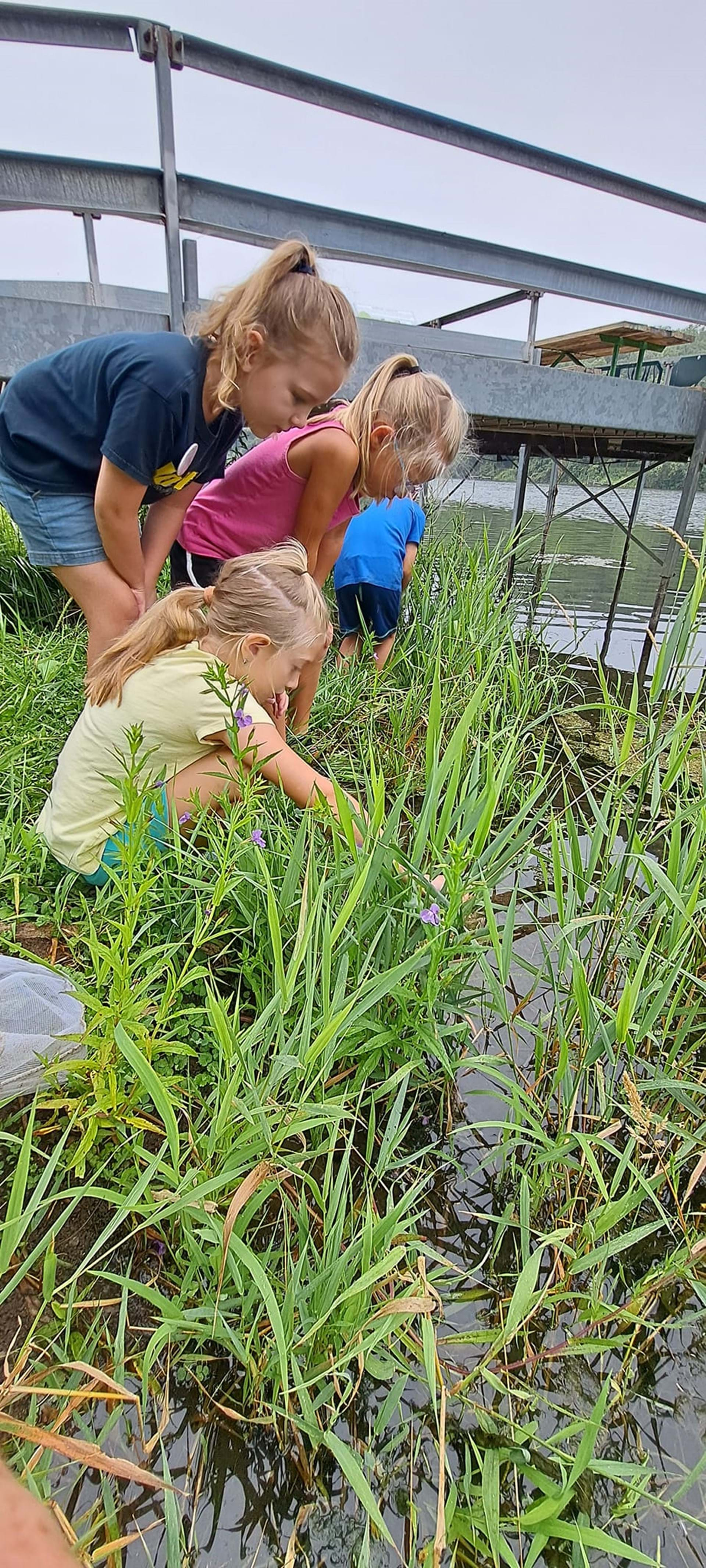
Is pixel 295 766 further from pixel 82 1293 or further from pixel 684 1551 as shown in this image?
pixel 684 1551

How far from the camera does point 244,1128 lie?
0.89 metres

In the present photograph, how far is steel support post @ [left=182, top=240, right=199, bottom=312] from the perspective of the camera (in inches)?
Answer: 101

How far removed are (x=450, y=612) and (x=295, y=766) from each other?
5.17 feet

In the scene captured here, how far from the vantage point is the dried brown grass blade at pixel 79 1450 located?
585 mm

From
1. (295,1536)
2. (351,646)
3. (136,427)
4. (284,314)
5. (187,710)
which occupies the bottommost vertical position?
(295,1536)

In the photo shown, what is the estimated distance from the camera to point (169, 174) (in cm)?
227

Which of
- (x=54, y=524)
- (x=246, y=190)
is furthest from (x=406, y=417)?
(x=246, y=190)

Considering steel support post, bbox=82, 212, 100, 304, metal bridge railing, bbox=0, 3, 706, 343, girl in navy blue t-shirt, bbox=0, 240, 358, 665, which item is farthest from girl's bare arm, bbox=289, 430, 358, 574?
steel support post, bbox=82, 212, 100, 304

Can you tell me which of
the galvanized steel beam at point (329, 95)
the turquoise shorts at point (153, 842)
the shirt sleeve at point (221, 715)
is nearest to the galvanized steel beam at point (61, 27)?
the galvanized steel beam at point (329, 95)

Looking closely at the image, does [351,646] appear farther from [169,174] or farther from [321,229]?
[321,229]

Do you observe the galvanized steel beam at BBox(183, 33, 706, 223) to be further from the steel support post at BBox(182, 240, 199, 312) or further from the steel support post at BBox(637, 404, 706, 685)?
the steel support post at BBox(637, 404, 706, 685)

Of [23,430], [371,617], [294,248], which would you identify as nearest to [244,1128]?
[23,430]

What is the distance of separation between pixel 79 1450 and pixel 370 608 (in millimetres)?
2326

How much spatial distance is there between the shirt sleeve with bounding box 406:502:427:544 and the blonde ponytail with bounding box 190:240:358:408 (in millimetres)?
1210
